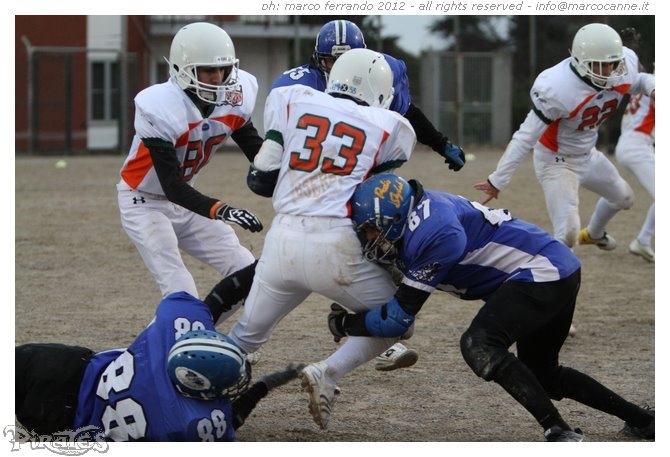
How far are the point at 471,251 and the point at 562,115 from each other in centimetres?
345

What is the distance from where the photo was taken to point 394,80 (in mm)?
6723

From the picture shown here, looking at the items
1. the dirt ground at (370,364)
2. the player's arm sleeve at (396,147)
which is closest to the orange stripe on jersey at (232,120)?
the player's arm sleeve at (396,147)

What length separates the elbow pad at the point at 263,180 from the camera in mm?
5395

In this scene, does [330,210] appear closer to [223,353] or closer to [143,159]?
[223,353]

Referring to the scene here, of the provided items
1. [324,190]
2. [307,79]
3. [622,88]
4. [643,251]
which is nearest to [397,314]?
[324,190]

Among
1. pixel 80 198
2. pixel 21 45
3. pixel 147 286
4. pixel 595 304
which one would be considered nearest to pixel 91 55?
pixel 21 45

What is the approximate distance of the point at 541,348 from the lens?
542 cm

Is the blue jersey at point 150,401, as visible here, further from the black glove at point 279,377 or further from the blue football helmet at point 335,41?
the blue football helmet at point 335,41

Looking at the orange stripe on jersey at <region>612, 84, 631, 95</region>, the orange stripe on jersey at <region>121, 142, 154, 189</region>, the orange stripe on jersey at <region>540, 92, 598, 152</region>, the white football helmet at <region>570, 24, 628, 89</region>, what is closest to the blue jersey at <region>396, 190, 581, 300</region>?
the orange stripe on jersey at <region>121, 142, 154, 189</region>

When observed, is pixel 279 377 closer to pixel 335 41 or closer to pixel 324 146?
pixel 324 146

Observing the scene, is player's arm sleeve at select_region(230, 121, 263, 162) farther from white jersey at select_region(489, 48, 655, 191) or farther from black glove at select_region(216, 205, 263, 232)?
white jersey at select_region(489, 48, 655, 191)

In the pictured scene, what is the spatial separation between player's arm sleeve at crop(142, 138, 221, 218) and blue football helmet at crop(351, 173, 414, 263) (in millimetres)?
972

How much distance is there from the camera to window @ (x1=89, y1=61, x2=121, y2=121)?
84.1 ft

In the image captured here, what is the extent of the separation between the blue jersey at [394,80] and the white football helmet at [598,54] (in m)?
1.73
